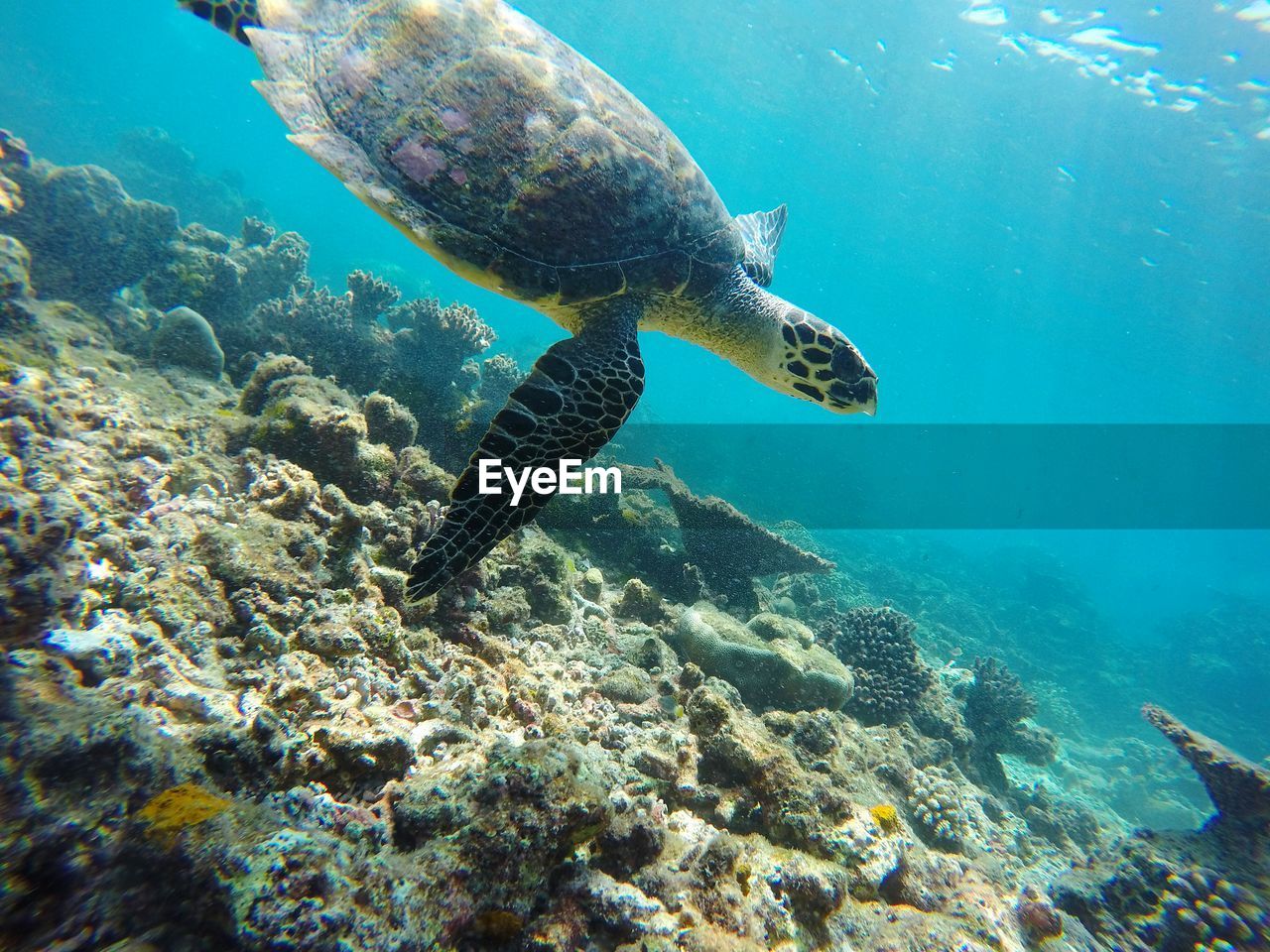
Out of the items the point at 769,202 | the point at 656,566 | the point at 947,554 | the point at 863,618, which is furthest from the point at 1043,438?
the point at 656,566

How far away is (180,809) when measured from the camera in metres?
1.27

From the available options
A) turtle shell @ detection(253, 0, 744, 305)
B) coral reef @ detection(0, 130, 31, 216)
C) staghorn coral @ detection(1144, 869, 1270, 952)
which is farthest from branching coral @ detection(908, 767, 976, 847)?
coral reef @ detection(0, 130, 31, 216)

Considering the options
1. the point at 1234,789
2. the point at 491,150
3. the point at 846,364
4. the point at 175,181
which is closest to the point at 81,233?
the point at 491,150

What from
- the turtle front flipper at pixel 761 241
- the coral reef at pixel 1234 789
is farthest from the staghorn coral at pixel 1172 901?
the turtle front flipper at pixel 761 241

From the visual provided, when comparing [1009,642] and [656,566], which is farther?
[1009,642]

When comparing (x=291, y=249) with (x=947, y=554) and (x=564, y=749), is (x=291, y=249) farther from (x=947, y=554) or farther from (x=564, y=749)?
(x=947, y=554)

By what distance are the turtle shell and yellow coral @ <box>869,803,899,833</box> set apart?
3.51 metres

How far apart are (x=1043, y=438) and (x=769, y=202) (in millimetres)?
33884

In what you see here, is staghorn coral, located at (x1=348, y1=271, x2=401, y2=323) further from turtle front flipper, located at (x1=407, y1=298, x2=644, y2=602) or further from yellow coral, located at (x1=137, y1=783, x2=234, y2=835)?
yellow coral, located at (x1=137, y1=783, x2=234, y2=835)

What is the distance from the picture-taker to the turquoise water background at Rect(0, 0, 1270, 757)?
68.3ft

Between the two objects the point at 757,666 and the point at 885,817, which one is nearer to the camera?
the point at 885,817

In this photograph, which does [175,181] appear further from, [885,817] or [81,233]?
[885,817]

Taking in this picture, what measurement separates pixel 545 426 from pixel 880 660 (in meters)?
5.94

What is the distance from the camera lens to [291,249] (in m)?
9.20
